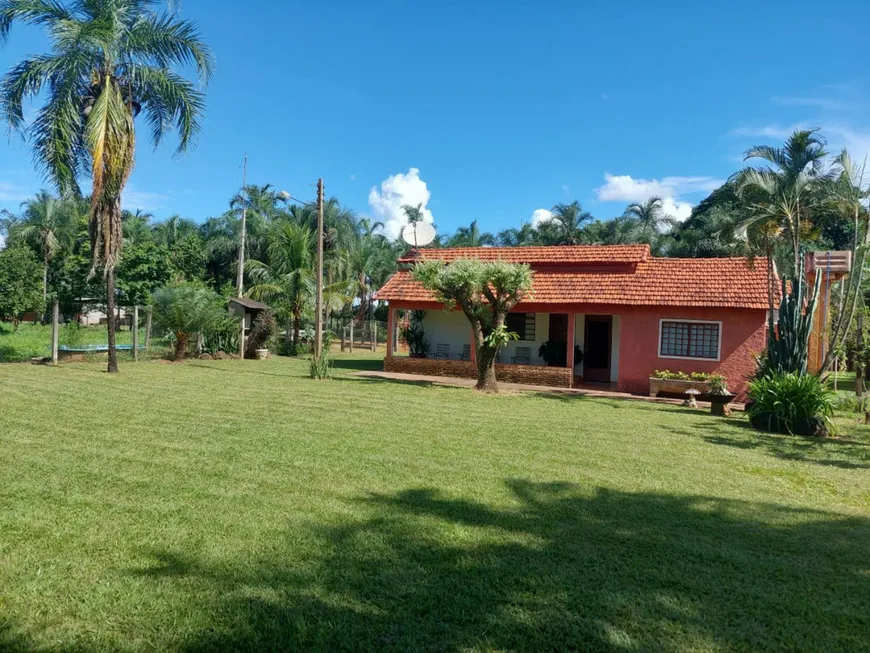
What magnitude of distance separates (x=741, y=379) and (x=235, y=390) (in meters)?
12.6

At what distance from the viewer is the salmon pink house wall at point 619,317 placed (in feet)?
52.2

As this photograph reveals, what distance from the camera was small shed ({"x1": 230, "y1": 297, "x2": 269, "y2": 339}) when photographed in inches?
944

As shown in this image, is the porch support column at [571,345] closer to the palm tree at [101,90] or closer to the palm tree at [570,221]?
the palm tree at [101,90]

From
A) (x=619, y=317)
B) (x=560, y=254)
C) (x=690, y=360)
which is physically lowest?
(x=690, y=360)

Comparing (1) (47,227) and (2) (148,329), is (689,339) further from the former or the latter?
(1) (47,227)

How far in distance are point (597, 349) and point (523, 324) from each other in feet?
8.50

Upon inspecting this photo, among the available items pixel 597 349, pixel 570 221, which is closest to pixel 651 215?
pixel 570 221

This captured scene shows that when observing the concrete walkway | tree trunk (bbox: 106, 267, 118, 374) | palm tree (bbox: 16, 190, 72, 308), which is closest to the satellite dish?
the concrete walkway

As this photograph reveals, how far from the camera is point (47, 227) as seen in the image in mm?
40844

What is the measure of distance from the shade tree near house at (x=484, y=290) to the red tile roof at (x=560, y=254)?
231cm

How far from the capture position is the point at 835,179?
39.6 ft

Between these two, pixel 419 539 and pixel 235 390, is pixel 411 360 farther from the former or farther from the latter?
pixel 419 539

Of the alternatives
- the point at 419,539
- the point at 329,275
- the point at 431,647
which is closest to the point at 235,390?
the point at 419,539

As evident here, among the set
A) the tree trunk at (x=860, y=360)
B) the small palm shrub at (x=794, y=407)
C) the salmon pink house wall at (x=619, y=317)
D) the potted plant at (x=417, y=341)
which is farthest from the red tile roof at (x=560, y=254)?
the small palm shrub at (x=794, y=407)
